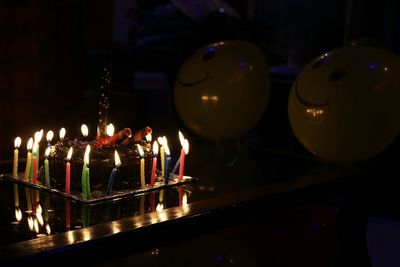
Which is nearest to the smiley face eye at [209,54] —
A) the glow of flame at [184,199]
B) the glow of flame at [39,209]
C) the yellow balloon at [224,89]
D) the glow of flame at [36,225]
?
the yellow balloon at [224,89]

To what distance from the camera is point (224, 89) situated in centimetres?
241

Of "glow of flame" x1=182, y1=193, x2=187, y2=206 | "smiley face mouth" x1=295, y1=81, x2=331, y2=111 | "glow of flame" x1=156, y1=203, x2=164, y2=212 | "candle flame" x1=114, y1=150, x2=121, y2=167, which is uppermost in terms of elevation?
"smiley face mouth" x1=295, y1=81, x2=331, y2=111

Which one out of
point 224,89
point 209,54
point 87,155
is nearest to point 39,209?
point 87,155

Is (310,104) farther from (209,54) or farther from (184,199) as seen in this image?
(184,199)

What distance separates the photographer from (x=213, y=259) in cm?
206

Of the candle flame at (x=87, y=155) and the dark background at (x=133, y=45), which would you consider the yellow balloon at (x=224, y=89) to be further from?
the candle flame at (x=87, y=155)

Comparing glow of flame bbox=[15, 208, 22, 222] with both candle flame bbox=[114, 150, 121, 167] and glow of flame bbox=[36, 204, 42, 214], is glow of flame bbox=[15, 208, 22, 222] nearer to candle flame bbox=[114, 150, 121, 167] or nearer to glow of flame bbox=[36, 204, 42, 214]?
glow of flame bbox=[36, 204, 42, 214]

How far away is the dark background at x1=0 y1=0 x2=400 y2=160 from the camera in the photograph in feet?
10.6

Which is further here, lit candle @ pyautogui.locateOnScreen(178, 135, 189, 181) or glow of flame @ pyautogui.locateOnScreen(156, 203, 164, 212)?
lit candle @ pyautogui.locateOnScreen(178, 135, 189, 181)

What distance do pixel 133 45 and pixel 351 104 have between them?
2.73m

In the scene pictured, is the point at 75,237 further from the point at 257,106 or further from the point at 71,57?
the point at 71,57

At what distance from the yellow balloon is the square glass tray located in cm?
56

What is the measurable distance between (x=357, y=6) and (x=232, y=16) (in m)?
0.93

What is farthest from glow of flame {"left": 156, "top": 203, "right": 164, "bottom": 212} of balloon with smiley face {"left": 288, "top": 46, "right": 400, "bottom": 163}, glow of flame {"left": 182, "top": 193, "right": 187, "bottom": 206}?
balloon with smiley face {"left": 288, "top": 46, "right": 400, "bottom": 163}
